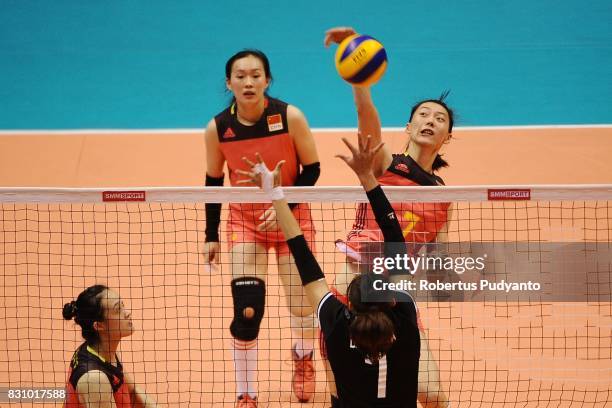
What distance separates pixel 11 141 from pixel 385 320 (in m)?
9.25

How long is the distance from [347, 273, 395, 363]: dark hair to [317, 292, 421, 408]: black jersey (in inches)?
3.0

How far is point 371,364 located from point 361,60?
225 centimetres

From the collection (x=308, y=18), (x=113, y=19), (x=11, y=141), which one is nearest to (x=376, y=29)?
(x=308, y=18)

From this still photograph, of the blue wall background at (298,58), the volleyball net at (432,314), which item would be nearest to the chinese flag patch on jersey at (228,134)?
the volleyball net at (432,314)

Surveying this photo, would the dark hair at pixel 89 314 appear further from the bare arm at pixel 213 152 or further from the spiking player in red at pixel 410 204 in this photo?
the bare arm at pixel 213 152

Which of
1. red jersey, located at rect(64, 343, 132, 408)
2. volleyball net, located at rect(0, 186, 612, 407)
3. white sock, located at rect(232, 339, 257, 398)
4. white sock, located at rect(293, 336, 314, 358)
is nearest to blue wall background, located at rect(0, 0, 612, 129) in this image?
volleyball net, located at rect(0, 186, 612, 407)

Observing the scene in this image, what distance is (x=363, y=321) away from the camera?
419 cm

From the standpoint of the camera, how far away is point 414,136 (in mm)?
6309

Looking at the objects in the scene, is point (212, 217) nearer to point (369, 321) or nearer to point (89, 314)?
point (89, 314)

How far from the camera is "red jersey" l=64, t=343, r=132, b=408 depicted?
17.2ft

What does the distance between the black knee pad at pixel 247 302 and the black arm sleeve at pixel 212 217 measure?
48 centimetres

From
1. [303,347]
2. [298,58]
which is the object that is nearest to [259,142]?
[303,347]

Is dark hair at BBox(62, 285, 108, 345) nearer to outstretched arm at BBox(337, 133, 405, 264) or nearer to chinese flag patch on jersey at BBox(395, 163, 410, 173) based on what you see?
outstretched arm at BBox(337, 133, 405, 264)

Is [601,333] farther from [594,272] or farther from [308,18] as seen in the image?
[308,18]
